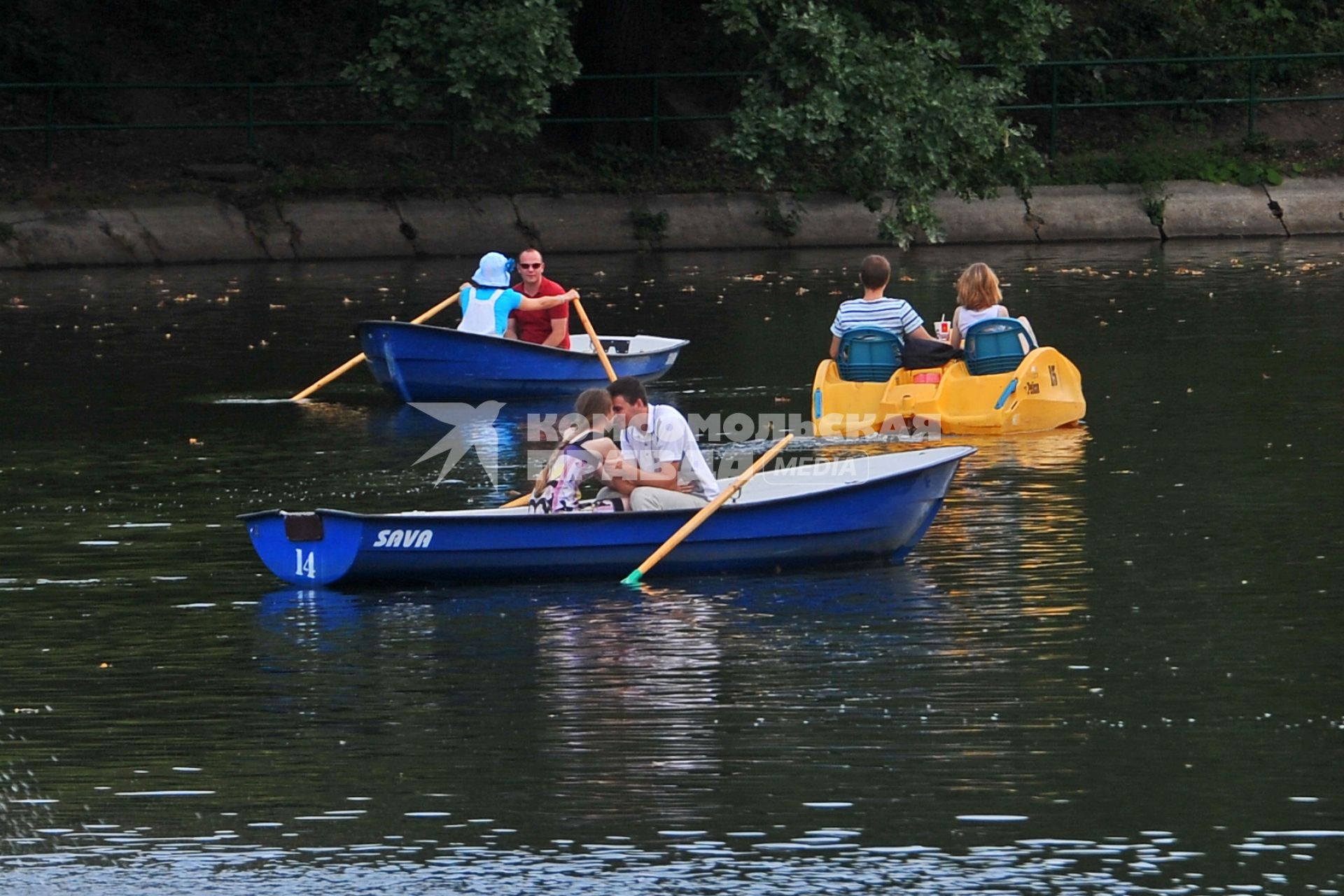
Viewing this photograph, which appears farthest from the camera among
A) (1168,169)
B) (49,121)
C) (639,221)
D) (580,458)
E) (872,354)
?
(1168,169)

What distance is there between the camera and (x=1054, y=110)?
1474 inches

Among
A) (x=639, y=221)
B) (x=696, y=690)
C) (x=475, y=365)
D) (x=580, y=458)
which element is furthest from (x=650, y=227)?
(x=696, y=690)

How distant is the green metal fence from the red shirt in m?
13.7

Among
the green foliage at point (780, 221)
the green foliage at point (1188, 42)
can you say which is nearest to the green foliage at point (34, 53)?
the green foliage at point (780, 221)

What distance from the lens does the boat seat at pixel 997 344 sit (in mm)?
17484

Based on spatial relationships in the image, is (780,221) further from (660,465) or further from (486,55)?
(660,465)

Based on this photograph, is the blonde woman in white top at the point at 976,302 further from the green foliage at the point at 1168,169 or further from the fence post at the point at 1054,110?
the fence post at the point at 1054,110

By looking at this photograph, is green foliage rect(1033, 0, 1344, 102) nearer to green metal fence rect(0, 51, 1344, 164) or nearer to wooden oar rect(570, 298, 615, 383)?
green metal fence rect(0, 51, 1344, 164)

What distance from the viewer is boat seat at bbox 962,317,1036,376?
1748 centimetres

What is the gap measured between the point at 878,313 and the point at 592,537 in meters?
5.75

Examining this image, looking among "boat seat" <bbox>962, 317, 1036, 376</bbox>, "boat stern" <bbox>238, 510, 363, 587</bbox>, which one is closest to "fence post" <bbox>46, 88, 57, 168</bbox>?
"boat seat" <bbox>962, 317, 1036, 376</bbox>

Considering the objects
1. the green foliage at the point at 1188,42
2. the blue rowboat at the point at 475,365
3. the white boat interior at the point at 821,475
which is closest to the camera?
the white boat interior at the point at 821,475

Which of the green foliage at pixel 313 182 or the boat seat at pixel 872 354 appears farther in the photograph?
the green foliage at pixel 313 182

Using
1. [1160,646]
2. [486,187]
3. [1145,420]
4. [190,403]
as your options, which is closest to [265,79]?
[486,187]
